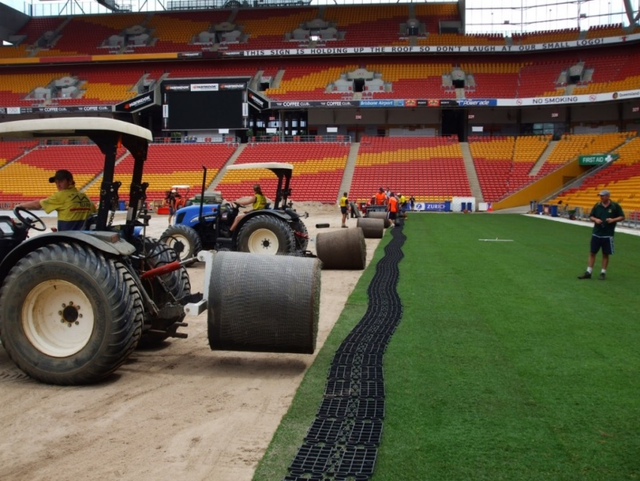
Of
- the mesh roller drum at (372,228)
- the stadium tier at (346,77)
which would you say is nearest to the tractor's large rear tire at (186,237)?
the mesh roller drum at (372,228)

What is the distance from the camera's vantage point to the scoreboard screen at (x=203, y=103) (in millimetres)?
40281

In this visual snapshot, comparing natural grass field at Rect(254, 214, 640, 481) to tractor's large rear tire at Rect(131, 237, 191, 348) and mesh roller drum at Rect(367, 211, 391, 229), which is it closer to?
tractor's large rear tire at Rect(131, 237, 191, 348)

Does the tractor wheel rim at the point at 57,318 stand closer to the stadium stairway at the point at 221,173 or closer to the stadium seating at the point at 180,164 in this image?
the stadium seating at the point at 180,164

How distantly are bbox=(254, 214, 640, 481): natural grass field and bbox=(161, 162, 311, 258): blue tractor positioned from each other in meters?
2.16

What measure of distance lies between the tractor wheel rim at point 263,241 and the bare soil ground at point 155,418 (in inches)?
215

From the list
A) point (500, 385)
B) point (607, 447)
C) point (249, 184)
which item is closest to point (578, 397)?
point (500, 385)

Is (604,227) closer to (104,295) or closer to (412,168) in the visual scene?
(104,295)

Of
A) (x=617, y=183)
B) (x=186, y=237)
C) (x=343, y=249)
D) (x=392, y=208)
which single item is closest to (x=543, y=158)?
(x=617, y=183)

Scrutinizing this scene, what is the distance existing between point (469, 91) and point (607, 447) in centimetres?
4147

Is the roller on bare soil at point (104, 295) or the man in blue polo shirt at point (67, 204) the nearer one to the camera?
the roller on bare soil at point (104, 295)

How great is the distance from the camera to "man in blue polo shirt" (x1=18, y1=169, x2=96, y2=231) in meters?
5.39

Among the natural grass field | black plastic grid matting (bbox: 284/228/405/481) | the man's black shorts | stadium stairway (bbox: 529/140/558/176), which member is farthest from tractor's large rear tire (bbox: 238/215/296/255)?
stadium stairway (bbox: 529/140/558/176)

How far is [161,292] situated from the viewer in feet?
19.1

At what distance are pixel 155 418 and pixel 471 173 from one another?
118ft
